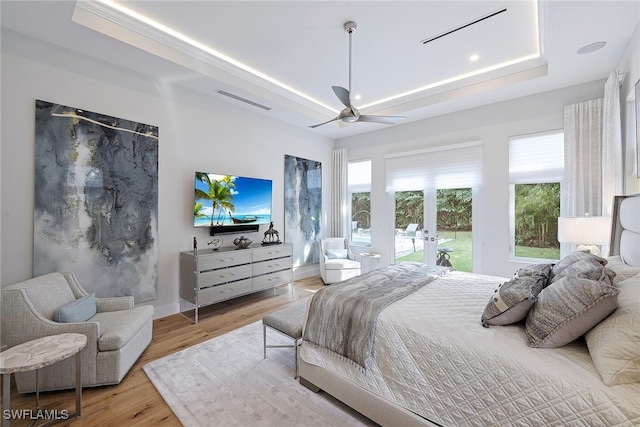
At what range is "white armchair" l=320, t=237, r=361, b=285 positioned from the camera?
4910mm

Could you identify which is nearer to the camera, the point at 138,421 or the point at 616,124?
the point at 138,421

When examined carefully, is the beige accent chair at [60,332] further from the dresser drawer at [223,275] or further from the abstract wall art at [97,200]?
the dresser drawer at [223,275]

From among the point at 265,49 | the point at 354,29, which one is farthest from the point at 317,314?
the point at 265,49

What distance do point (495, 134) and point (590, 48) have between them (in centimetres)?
150

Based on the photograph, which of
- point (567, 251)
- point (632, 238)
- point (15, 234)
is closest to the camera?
point (632, 238)

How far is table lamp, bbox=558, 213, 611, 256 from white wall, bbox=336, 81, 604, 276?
1.18 metres

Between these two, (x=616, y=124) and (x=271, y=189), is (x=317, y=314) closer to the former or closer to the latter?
(x=271, y=189)

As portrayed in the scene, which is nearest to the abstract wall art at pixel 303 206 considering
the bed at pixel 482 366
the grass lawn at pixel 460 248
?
the grass lawn at pixel 460 248

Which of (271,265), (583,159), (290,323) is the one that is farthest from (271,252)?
(583,159)

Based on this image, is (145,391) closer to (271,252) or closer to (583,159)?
(271,252)

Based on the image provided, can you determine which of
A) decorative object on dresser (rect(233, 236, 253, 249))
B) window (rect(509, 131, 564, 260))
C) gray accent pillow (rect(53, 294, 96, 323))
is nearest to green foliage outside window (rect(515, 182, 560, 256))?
window (rect(509, 131, 564, 260))

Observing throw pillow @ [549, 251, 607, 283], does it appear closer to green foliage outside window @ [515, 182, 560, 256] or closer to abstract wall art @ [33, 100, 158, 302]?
green foliage outside window @ [515, 182, 560, 256]

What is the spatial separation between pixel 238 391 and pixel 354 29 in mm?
3404

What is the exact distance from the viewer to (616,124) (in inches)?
110
